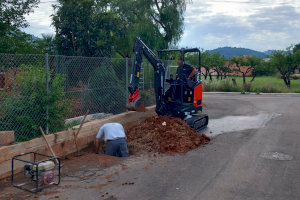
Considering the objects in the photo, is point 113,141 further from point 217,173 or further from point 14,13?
point 14,13

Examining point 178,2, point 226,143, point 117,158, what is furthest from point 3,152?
point 178,2

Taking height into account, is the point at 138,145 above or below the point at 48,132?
below

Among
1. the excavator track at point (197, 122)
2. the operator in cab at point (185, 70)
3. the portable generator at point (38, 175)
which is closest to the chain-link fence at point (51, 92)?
the portable generator at point (38, 175)

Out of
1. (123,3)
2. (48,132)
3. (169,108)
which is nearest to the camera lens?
(48,132)

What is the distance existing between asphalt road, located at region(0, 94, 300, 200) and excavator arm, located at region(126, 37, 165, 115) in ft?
7.11

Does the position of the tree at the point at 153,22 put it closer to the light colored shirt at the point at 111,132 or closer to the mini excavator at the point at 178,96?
the mini excavator at the point at 178,96

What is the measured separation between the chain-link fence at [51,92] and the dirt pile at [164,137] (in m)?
1.27

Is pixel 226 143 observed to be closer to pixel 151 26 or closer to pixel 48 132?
pixel 48 132

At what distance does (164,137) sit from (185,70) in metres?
3.42

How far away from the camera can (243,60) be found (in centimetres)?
3959

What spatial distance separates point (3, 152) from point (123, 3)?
20.1 metres

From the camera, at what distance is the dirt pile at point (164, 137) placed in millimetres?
8250

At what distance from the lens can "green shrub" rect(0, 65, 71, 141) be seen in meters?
6.40

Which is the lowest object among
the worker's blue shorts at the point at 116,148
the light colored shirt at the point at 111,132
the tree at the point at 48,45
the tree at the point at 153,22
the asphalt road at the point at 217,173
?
the asphalt road at the point at 217,173
